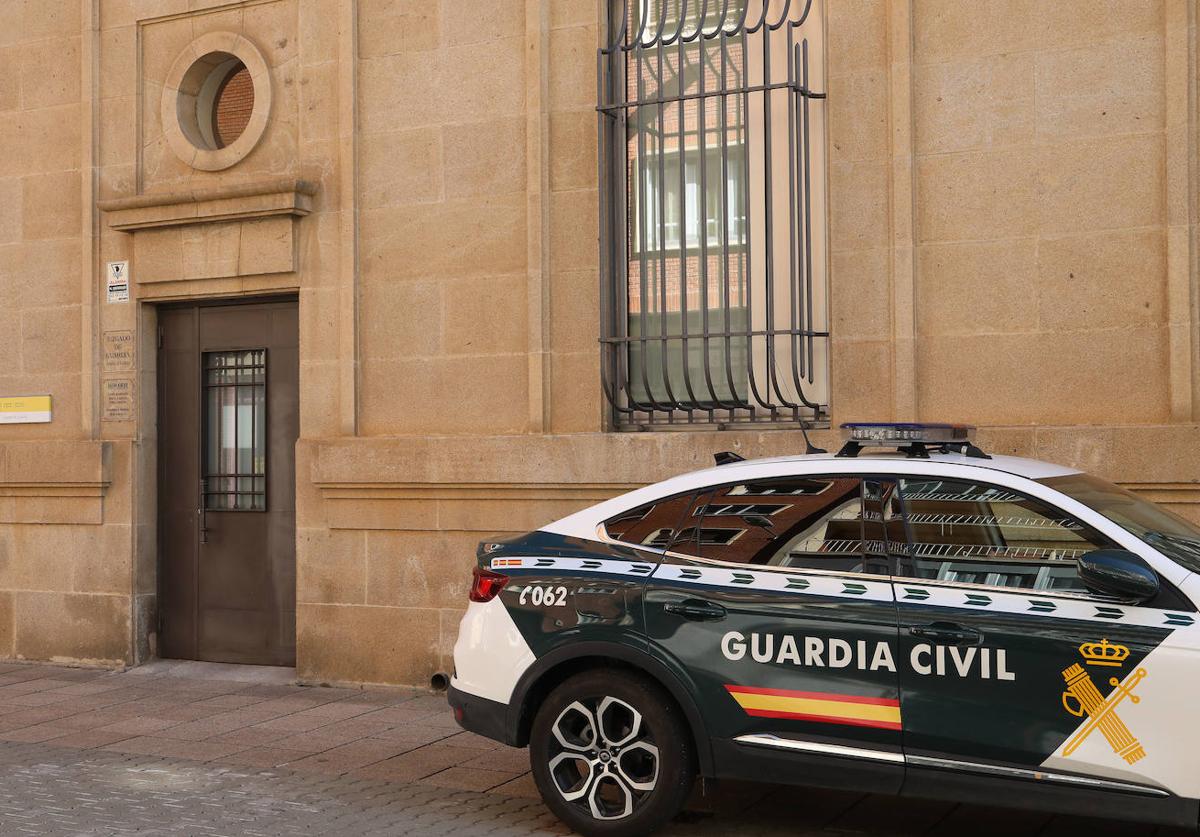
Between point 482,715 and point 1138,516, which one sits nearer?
point 1138,516

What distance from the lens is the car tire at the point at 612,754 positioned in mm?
5754

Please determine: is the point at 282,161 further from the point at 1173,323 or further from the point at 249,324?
the point at 1173,323

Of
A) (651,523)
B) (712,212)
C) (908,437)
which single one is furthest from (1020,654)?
(712,212)

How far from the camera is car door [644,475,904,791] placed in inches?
215

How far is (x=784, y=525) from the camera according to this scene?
19.1ft

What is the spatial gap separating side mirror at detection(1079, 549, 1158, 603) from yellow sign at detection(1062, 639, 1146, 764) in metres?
0.19

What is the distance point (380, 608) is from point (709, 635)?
450cm

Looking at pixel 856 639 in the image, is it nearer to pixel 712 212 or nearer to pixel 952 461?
pixel 952 461

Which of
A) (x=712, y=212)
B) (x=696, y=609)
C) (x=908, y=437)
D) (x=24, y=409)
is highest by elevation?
(x=712, y=212)

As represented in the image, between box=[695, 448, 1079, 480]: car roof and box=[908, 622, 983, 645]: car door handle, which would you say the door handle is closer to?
box=[695, 448, 1079, 480]: car roof

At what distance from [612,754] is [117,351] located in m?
6.45

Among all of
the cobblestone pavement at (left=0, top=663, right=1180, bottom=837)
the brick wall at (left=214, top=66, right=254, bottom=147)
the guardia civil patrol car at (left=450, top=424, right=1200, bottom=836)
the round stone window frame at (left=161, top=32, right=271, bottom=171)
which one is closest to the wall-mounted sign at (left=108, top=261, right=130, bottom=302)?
the round stone window frame at (left=161, top=32, right=271, bottom=171)

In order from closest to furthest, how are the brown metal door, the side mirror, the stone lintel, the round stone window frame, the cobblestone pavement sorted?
the side mirror < the cobblestone pavement < the stone lintel < the round stone window frame < the brown metal door

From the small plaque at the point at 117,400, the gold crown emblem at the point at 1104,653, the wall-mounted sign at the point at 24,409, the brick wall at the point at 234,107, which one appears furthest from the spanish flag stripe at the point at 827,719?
the wall-mounted sign at the point at 24,409
